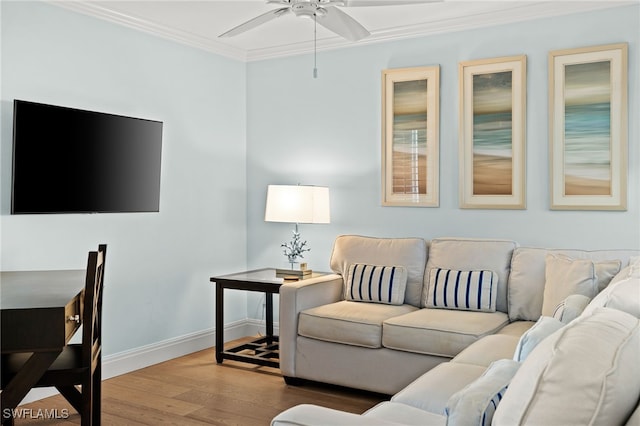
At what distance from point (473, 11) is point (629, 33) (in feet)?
3.30

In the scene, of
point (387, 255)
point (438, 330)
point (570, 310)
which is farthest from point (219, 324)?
point (570, 310)

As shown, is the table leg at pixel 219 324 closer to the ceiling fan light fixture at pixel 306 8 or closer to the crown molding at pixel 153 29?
the crown molding at pixel 153 29

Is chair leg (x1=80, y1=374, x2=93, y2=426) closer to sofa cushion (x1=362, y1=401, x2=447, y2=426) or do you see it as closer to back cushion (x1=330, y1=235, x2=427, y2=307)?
sofa cushion (x1=362, y1=401, x2=447, y2=426)

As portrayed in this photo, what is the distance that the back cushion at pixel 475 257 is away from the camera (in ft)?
13.0

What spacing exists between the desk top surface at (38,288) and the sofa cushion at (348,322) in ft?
4.71

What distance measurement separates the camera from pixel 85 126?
12.9 feet

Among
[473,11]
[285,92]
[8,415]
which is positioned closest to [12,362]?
[8,415]

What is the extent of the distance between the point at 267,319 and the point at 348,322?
4.33ft

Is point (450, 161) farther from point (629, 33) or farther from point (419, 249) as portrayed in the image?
point (629, 33)

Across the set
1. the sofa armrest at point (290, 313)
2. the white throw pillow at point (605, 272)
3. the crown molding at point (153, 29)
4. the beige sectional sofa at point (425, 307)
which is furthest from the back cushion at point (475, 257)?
the crown molding at point (153, 29)

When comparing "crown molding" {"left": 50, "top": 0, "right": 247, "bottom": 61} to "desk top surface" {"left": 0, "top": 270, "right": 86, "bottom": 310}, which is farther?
"crown molding" {"left": 50, "top": 0, "right": 247, "bottom": 61}

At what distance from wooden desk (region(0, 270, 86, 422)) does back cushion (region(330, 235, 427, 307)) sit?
2154 millimetres

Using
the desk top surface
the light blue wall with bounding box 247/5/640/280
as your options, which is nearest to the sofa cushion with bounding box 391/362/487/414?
the desk top surface

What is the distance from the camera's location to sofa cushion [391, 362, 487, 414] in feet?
7.80
